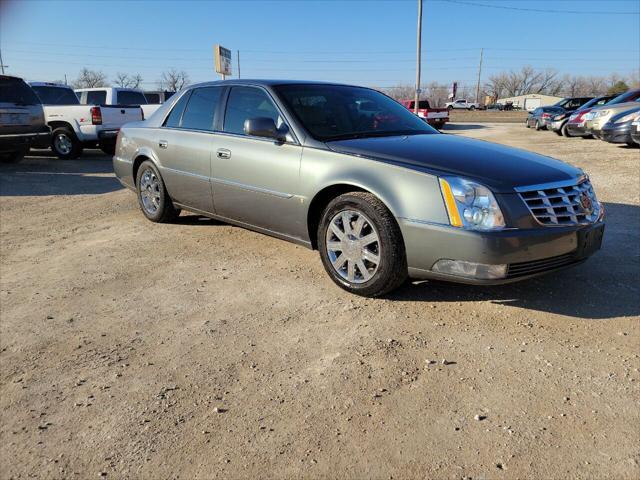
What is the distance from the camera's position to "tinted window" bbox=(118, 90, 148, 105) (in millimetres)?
13523

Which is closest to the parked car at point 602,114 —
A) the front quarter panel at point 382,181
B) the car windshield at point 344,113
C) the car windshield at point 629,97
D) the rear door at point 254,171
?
the car windshield at point 629,97

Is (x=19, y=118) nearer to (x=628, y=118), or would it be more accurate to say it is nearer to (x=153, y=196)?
(x=153, y=196)

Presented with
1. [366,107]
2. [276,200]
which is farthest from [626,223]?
[276,200]

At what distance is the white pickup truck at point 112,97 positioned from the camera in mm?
13188

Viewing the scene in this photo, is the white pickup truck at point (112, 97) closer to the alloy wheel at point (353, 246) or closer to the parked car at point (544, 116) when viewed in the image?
the alloy wheel at point (353, 246)

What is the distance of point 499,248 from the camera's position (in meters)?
3.07

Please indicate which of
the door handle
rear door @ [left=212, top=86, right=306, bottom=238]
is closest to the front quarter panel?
rear door @ [left=212, top=86, right=306, bottom=238]

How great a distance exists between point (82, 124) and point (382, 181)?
10946 millimetres

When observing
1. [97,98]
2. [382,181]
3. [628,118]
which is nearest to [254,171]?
[382,181]

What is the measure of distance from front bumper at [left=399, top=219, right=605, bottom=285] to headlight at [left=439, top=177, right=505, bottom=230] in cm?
6

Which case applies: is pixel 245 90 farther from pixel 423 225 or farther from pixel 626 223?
pixel 626 223

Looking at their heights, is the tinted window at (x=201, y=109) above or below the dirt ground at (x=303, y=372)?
above

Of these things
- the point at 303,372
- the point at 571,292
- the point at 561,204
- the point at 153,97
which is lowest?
the point at 303,372

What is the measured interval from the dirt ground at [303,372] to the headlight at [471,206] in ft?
2.12
